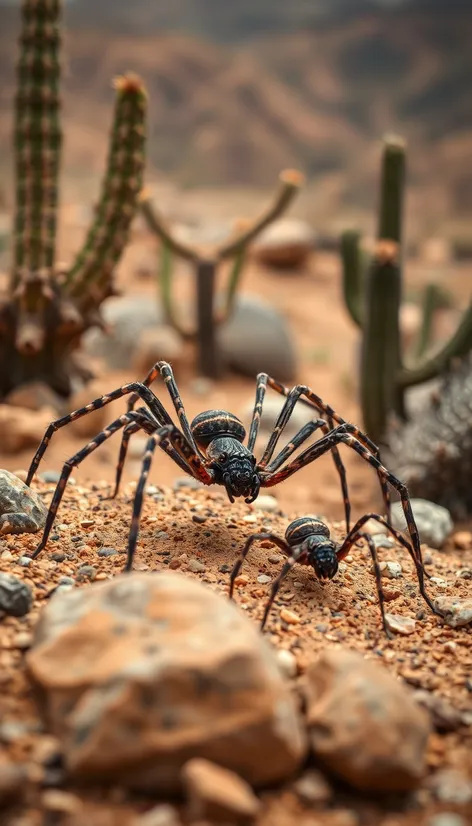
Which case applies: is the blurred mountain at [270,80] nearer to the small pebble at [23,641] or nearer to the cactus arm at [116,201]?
the cactus arm at [116,201]

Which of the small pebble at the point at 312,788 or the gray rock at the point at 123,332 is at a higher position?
the gray rock at the point at 123,332

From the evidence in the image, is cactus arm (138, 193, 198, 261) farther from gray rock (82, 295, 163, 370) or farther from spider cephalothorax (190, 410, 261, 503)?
spider cephalothorax (190, 410, 261, 503)

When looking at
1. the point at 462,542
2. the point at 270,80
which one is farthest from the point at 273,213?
the point at 270,80

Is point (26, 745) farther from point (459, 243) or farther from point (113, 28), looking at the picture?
point (113, 28)

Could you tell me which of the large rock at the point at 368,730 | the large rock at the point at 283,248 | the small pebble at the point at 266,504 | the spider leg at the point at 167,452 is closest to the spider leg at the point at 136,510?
the spider leg at the point at 167,452

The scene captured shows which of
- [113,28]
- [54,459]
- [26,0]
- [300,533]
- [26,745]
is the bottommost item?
[26,745]

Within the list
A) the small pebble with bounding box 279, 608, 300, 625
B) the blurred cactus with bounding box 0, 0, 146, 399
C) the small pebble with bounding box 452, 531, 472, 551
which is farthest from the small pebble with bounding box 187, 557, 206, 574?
the blurred cactus with bounding box 0, 0, 146, 399

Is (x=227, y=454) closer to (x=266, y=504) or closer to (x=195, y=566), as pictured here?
(x=195, y=566)

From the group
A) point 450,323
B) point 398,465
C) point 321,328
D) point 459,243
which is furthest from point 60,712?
point 459,243
